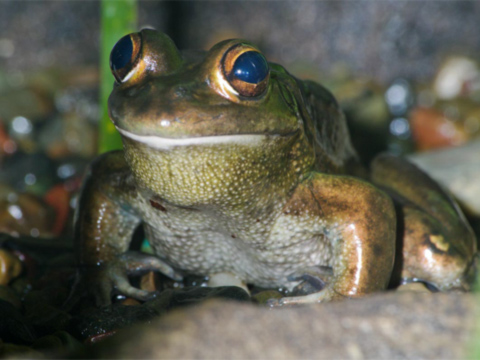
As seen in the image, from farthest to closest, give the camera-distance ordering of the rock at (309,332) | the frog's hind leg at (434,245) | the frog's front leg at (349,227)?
the frog's hind leg at (434,245) → the frog's front leg at (349,227) → the rock at (309,332)

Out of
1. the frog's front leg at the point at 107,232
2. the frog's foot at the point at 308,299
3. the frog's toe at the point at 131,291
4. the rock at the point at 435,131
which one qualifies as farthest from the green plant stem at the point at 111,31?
the rock at the point at 435,131

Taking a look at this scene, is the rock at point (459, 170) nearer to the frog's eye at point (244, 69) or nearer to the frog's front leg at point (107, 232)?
the frog's front leg at point (107, 232)

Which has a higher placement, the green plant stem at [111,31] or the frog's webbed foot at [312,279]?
the green plant stem at [111,31]

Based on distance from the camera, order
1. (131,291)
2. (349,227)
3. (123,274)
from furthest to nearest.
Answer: (123,274)
(131,291)
(349,227)

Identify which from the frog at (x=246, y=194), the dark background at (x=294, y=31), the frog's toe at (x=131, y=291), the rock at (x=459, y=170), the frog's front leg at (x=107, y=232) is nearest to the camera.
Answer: the frog at (x=246, y=194)

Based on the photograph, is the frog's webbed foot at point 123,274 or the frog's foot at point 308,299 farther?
the frog's webbed foot at point 123,274

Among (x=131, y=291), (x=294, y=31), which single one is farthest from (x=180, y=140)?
(x=294, y=31)

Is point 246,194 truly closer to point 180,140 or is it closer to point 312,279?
point 180,140
